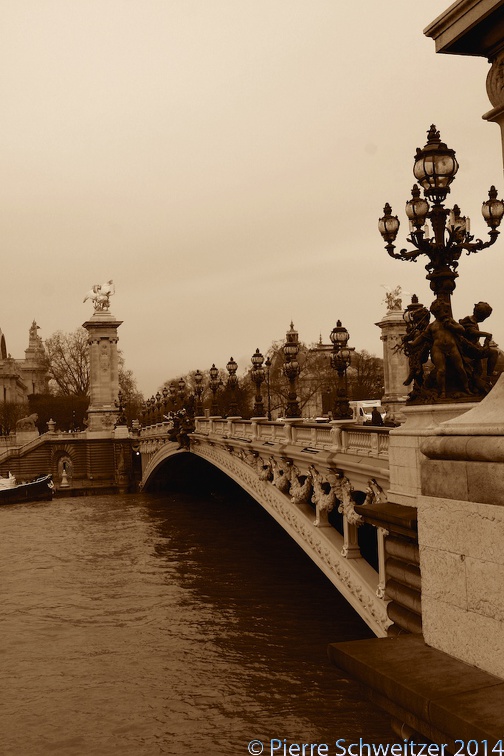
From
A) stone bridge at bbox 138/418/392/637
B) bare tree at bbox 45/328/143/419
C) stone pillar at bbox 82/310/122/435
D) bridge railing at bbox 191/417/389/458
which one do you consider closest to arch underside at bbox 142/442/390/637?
stone bridge at bbox 138/418/392/637

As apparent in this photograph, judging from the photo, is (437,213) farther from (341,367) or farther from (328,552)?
(328,552)

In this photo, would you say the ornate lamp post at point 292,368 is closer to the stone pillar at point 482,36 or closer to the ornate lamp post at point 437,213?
the ornate lamp post at point 437,213

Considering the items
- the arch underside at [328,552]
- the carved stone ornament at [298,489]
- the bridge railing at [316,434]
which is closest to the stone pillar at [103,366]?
the bridge railing at [316,434]

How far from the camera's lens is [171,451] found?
42.4 metres

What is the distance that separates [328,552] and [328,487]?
2.14 metres

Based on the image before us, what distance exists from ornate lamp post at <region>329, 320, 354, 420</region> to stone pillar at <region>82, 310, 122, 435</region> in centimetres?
5612

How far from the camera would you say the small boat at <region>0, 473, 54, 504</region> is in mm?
49344

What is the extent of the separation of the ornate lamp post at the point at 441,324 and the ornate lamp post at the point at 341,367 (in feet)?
12.3

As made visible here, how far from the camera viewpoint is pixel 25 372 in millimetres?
115500

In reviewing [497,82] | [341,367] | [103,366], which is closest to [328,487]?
[341,367]

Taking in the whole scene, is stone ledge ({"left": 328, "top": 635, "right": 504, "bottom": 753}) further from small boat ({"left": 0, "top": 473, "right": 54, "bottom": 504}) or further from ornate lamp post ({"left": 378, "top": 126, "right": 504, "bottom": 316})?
small boat ({"left": 0, "top": 473, "right": 54, "bottom": 504})

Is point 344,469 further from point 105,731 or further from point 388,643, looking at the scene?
point 388,643

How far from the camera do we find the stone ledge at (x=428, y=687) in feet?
10.7

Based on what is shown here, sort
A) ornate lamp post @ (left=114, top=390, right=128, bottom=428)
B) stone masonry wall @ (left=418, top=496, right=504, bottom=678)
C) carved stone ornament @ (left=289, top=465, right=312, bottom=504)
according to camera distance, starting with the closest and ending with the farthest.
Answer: stone masonry wall @ (left=418, top=496, right=504, bottom=678)
carved stone ornament @ (left=289, top=465, right=312, bottom=504)
ornate lamp post @ (left=114, top=390, right=128, bottom=428)
